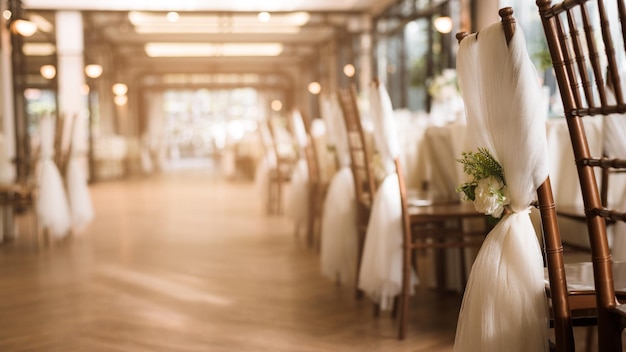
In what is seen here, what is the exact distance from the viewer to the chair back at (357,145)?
10.6ft

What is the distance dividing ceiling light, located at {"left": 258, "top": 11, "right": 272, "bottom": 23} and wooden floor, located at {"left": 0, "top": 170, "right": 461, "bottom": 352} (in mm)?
7132

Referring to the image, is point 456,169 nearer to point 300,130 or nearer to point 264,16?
point 300,130

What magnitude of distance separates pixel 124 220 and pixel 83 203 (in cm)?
140

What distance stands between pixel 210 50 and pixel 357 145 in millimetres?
15521

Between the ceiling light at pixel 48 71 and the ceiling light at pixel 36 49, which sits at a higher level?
the ceiling light at pixel 36 49

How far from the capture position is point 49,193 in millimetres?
5203

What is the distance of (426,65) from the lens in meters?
10.9

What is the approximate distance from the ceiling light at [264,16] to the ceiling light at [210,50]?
325 cm

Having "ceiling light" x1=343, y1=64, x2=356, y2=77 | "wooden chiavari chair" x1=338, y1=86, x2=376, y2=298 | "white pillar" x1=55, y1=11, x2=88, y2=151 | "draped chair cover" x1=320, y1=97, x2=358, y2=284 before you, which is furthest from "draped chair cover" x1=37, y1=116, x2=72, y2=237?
"ceiling light" x1=343, y1=64, x2=356, y2=77

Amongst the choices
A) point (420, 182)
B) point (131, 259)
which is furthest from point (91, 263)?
point (420, 182)

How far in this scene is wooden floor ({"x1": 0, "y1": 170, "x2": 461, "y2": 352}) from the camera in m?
2.81

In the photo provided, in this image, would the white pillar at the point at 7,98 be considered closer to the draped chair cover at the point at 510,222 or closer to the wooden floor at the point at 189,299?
the wooden floor at the point at 189,299

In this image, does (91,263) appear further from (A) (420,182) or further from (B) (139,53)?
(B) (139,53)

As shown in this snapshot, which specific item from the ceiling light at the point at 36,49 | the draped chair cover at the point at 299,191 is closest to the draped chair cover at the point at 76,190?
the draped chair cover at the point at 299,191
